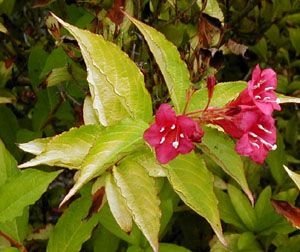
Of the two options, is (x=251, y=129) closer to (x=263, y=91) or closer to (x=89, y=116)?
(x=263, y=91)

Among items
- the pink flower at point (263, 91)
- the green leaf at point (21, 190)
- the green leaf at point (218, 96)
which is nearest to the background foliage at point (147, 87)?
the green leaf at point (21, 190)

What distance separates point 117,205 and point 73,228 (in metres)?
0.27

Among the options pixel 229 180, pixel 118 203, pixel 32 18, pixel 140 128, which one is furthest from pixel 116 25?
pixel 32 18

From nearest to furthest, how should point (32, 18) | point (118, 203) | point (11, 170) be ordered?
point (118, 203) < point (11, 170) < point (32, 18)

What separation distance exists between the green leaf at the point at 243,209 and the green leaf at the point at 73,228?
54cm

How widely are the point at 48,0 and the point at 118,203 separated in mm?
737

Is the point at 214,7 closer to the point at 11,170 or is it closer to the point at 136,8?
the point at 136,8

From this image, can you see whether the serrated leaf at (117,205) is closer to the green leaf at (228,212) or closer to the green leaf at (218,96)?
the green leaf at (218,96)

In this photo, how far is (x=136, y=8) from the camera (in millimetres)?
1592

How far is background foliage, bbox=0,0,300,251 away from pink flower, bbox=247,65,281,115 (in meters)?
0.21

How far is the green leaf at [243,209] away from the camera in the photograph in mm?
1717

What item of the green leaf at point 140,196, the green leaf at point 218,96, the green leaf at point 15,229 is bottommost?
the green leaf at point 15,229

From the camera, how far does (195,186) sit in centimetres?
117

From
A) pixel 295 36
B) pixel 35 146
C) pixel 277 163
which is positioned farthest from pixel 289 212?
pixel 295 36
